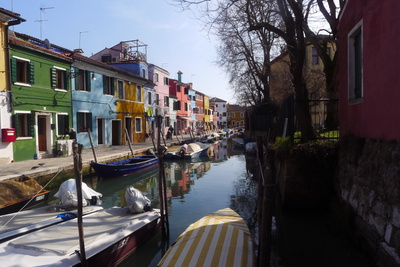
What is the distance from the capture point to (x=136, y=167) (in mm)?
15070

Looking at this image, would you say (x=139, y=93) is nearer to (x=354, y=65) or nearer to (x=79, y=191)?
(x=354, y=65)

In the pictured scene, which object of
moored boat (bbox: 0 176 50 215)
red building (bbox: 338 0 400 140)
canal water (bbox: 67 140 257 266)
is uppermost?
red building (bbox: 338 0 400 140)

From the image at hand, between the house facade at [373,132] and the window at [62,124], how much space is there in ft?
47.6

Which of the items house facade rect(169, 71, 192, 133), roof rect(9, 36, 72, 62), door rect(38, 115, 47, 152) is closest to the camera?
roof rect(9, 36, 72, 62)

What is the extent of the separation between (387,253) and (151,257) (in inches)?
159

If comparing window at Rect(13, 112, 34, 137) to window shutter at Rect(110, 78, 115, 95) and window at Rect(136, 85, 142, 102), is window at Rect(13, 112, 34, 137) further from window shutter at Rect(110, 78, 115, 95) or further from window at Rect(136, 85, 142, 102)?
window at Rect(136, 85, 142, 102)

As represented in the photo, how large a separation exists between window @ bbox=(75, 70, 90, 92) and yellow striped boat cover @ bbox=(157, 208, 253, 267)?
15318 millimetres

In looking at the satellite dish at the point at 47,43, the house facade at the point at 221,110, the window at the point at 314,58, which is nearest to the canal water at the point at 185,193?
the satellite dish at the point at 47,43

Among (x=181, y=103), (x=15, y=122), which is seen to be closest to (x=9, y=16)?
(x=15, y=122)

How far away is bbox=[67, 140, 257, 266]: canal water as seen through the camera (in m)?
6.75

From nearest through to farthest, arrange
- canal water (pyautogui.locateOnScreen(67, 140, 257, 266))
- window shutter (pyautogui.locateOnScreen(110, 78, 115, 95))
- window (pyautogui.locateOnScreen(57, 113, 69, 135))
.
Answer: canal water (pyautogui.locateOnScreen(67, 140, 257, 266)) < window (pyautogui.locateOnScreen(57, 113, 69, 135)) < window shutter (pyautogui.locateOnScreen(110, 78, 115, 95))

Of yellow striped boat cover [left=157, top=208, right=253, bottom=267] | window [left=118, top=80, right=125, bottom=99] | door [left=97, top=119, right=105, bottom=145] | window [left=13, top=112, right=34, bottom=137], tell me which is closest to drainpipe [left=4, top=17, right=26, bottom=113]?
window [left=13, top=112, right=34, bottom=137]

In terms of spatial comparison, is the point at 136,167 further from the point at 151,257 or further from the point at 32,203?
the point at 151,257

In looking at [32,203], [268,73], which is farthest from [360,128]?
[268,73]
